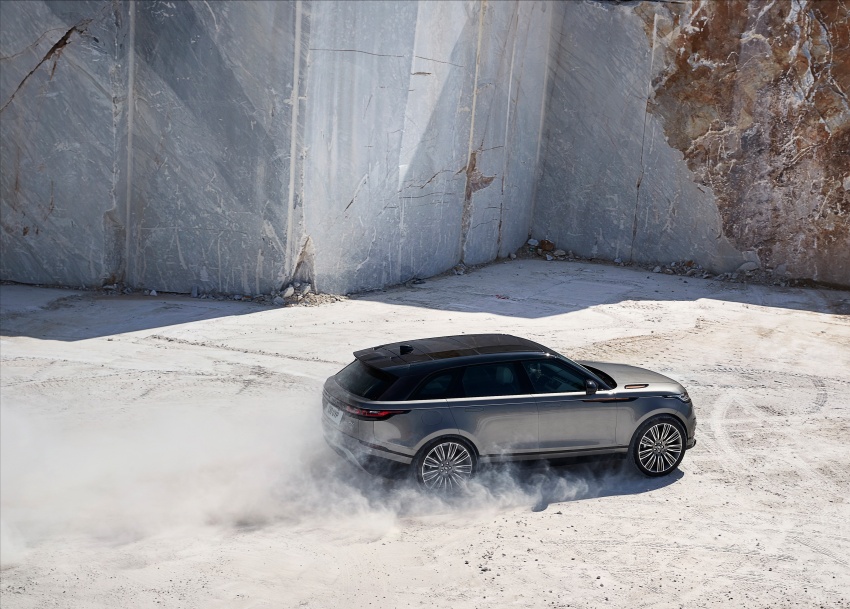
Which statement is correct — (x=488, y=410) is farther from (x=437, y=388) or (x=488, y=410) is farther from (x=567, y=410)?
(x=567, y=410)

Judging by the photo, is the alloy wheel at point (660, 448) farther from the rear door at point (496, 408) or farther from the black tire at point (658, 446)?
the rear door at point (496, 408)

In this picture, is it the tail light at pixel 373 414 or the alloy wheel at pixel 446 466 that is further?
the alloy wheel at pixel 446 466

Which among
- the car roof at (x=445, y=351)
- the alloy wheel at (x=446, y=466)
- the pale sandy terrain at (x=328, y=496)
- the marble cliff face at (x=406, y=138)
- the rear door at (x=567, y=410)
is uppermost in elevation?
the marble cliff face at (x=406, y=138)

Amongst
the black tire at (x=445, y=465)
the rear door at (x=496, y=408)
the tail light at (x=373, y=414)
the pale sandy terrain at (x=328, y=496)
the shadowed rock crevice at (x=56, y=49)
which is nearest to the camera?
the pale sandy terrain at (x=328, y=496)

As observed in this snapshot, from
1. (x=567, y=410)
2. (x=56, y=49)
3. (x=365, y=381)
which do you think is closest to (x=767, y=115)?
(x=567, y=410)

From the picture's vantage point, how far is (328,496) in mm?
7539

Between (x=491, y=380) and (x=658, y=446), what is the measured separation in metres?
1.75

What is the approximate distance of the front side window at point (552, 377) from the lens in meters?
7.88

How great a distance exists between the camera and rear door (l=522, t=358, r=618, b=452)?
7.79m

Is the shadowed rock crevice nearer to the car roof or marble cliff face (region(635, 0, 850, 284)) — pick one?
the car roof

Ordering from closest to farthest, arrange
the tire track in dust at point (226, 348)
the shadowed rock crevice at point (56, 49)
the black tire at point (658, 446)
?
the black tire at point (658, 446)
the tire track in dust at point (226, 348)
the shadowed rock crevice at point (56, 49)

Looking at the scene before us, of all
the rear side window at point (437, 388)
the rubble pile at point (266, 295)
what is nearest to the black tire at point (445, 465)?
the rear side window at point (437, 388)

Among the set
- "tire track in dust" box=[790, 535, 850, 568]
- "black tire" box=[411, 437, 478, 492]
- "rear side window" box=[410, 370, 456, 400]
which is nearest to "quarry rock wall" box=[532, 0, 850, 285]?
"tire track in dust" box=[790, 535, 850, 568]

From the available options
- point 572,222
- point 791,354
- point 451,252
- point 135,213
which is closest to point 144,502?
point 135,213
